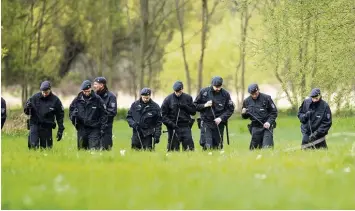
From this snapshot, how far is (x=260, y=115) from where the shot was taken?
21.5 metres

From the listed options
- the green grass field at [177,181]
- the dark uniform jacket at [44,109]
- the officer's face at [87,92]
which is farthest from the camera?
the dark uniform jacket at [44,109]

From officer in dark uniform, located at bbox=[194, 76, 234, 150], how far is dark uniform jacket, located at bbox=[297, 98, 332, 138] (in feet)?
6.62

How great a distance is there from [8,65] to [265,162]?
47936mm

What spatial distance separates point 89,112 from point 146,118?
5.45 feet

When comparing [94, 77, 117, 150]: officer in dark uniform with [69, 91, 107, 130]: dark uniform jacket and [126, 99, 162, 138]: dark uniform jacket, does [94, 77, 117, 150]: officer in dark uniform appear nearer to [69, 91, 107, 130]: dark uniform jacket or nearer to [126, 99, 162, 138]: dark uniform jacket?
[126, 99, 162, 138]: dark uniform jacket

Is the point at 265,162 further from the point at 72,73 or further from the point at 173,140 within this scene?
the point at 72,73

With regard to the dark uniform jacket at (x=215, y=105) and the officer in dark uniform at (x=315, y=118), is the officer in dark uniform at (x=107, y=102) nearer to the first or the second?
the dark uniform jacket at (x=215, y=105)

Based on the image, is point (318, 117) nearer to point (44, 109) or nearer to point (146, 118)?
point (146, 118)

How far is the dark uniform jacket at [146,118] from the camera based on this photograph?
20812 mm

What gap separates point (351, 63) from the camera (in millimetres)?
24812

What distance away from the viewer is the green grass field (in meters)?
9.67

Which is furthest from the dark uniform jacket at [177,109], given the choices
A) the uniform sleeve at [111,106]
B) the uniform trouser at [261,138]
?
the uniform trouser at [261,138]

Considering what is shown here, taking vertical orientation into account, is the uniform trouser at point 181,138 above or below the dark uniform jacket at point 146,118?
below

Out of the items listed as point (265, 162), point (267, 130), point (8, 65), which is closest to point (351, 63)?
point (267, 130)
